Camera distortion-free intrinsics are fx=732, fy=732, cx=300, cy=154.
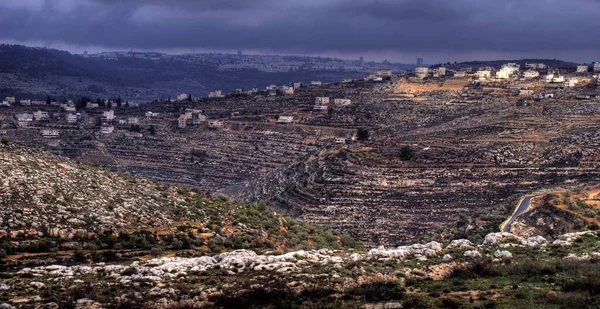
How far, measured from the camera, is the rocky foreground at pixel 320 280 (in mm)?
12508

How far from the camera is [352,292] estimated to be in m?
13.1

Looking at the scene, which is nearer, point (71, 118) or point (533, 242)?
point (533, 242)

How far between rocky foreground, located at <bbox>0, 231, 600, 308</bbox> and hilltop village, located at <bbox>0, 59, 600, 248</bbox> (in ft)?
53.5

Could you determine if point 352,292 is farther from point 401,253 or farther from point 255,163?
point 255,163

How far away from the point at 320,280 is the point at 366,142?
150 ft

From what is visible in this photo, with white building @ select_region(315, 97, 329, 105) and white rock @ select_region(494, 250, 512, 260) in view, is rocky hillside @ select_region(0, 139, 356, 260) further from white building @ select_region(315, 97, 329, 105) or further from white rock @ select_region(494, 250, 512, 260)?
white building @ select_region(315, 97, 329, 105)

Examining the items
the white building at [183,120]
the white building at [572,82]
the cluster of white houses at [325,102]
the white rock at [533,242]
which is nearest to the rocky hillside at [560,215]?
the white rock at [533,242]

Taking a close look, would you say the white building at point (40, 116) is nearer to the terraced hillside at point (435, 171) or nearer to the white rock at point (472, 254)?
the terraced hillside at point (435, 171)

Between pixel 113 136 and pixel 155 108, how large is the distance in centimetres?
2402

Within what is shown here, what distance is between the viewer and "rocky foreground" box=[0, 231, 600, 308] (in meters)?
12.5

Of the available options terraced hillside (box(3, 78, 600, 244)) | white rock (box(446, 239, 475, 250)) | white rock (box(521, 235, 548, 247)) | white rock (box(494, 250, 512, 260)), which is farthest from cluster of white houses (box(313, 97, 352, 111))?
white rock (box(494, 250, 512, 260))

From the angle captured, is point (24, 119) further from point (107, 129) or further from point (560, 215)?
point (560, 215)

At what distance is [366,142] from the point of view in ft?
196

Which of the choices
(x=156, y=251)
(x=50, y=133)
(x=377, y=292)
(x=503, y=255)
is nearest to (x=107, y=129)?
(x=50, y=133)
